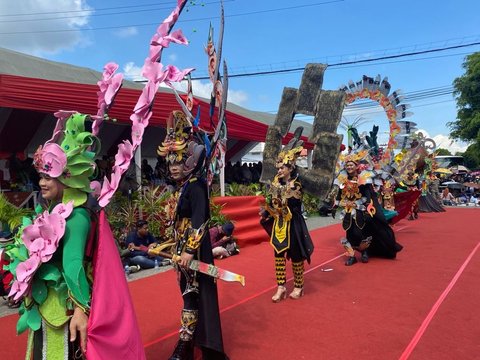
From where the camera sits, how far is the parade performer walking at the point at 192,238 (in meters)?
2.93

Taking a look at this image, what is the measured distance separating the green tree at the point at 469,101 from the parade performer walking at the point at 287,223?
994 inches

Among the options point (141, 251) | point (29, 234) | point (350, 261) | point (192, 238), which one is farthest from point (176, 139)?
point (350, 261)

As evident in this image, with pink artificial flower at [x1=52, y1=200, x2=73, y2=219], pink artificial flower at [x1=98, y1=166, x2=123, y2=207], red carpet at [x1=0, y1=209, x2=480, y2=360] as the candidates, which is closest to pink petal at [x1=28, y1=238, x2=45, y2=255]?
pink artificial flower at [x1=52, y1=200, x2=73, y2=219]

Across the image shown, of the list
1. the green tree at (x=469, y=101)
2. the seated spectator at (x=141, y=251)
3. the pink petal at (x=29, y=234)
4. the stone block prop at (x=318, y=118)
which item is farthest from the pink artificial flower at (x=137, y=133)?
the green tree at (x=469, y=101)

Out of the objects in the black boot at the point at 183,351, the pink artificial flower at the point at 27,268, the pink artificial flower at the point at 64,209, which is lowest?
the black boot at the point at 183,351

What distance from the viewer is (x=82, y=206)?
206 centimetres

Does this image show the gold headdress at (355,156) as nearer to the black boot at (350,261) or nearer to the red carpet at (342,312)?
the black boot at (350,261)

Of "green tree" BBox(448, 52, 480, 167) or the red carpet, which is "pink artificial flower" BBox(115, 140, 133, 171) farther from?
"green tree" BBox(448, 52, 480, 167)

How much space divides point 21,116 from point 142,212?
460 centimetres

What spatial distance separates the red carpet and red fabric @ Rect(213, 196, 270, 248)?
1.25 m

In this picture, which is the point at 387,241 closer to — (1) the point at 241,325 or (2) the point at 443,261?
(2) the point at 443,261

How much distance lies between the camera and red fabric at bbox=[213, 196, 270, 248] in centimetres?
834

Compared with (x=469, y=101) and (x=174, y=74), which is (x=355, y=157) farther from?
(x=469, y=101)

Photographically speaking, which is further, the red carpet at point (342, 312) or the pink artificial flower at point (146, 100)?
the red carpet at point (342, 312)
